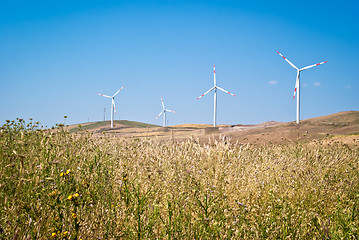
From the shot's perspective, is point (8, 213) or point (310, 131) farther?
point (310, 131)

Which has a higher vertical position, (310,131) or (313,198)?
(310,131)

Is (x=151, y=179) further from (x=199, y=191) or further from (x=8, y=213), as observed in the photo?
(x=8, y=213)

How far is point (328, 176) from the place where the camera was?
535cm

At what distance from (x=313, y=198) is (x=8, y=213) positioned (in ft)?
14.3

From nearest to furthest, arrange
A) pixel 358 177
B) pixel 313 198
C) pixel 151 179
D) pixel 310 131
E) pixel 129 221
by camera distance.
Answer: pixel 129 221 → pixel 313 198 → pixel 151 179 → pixel 358 177 → pixel 310 131

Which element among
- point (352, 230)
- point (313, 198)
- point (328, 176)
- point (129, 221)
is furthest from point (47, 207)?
point (328, 176)

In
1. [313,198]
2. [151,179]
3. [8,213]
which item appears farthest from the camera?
[151,179]

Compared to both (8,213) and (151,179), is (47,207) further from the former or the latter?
(151,179)

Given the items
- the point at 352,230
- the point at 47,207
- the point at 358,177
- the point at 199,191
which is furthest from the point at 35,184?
the point at 358,177

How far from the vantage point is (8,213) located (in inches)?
122

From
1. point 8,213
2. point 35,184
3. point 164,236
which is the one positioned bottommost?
point 164,236

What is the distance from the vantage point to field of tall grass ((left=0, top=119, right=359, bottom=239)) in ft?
9.83

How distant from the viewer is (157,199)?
4.43 m

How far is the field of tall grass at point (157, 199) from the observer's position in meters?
3.00
